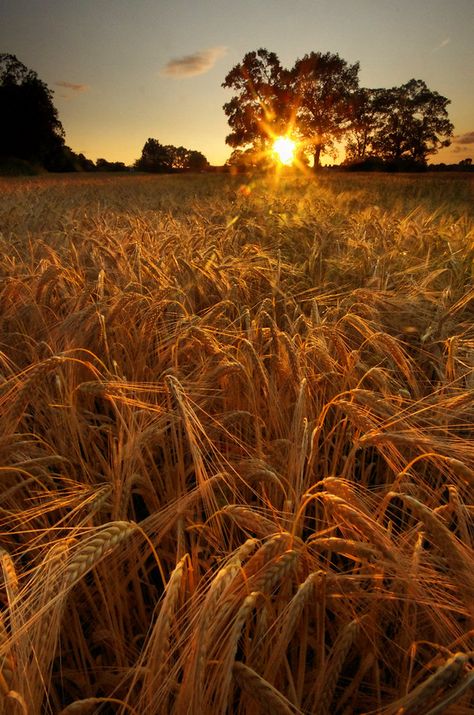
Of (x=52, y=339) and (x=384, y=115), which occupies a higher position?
(x=384, y=115)

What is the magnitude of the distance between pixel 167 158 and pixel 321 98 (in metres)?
36.8

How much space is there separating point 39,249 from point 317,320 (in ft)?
8.94

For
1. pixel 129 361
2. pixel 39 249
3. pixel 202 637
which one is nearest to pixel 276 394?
pixel 129 361

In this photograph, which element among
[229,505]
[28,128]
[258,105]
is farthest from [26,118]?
[229,505]

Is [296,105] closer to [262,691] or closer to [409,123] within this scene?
[409,123]

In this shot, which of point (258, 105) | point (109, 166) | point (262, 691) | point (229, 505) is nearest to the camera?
point (262, 691)

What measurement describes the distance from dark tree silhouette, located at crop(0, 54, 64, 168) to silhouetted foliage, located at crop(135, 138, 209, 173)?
13017 mm

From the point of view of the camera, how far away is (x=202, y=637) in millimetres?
575

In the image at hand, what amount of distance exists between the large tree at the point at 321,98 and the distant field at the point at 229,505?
Result: 129 ft

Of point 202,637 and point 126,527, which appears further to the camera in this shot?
point 126,527

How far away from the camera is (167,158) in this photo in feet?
226

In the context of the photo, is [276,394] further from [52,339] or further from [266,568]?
[52,339]

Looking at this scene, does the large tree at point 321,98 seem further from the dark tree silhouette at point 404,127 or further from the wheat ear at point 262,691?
the wheat ear at point 262,691

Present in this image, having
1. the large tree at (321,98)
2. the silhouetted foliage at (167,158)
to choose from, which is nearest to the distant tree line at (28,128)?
the silhouetted foliage at (167,158)
